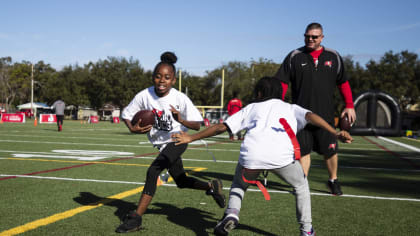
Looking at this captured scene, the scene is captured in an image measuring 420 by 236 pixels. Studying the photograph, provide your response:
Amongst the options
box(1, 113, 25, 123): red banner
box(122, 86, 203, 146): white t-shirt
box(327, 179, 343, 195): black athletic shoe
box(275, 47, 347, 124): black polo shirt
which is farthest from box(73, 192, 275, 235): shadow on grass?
box(1, 113, 25, 123): red banner

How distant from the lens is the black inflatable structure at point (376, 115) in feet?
86.8

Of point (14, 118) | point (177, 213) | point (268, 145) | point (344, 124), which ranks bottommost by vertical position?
point (177, 213)

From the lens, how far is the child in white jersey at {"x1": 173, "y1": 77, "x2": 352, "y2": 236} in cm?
343

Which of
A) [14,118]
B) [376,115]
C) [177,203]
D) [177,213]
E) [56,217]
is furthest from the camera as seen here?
[14,118]

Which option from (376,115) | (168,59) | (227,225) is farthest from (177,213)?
(376,115)

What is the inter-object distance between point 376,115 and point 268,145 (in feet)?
84.1

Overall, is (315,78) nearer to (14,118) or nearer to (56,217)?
(56,217)

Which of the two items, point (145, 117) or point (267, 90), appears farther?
point (145, 117)

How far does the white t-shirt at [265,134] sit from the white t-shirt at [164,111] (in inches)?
39.7

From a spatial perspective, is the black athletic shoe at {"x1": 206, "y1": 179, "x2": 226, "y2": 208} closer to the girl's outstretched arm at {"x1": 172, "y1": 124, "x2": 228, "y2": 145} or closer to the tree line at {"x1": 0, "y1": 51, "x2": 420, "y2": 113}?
the girl's outstretched arm at {"x1": 172, "y1": 124, "x2": 228, "y2": 145}

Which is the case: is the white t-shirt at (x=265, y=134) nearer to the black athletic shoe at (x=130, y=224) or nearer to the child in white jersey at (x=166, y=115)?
the child in white jersey at (x=166, y=115)

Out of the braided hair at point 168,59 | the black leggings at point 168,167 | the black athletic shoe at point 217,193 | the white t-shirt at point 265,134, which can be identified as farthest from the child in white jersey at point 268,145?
the braided hair at point 168,59

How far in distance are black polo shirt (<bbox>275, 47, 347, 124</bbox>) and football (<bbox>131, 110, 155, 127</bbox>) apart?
1912 mm

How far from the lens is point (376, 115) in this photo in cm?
2702
